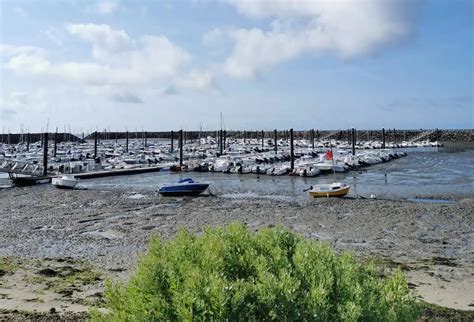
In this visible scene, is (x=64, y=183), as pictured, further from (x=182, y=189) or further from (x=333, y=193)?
(x=333, y=193)

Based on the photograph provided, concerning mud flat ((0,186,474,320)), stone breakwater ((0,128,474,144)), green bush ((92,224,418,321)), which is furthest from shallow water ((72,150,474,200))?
stone breakwater ((0,128,474,144))

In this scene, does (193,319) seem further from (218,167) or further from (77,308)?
(218,167)

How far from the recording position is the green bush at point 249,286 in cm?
480

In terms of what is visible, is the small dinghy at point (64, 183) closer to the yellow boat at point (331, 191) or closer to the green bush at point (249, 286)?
the yellow boat at point (331, 191)

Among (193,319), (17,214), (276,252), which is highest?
(276,252)

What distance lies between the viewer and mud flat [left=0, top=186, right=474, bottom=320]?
480 inches

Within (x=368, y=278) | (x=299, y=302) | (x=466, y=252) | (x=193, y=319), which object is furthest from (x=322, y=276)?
(x=466, y=252)

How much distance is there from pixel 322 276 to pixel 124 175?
49021mm

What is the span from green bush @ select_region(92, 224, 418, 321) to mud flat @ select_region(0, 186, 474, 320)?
5.44 m

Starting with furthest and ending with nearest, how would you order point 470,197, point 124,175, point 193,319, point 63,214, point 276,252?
1. point 124,175
2. point 470,197
3. point 63,214
4. point 276,252
5. point 193,319

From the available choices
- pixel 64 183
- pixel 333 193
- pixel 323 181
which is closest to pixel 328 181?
pixel 323 181

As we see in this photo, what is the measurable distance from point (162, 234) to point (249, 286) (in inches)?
623

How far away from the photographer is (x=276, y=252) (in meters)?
5.78

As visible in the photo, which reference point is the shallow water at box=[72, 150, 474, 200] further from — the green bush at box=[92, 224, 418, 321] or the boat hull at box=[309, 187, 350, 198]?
the green bush at box=[92, 224, 418, 321]
